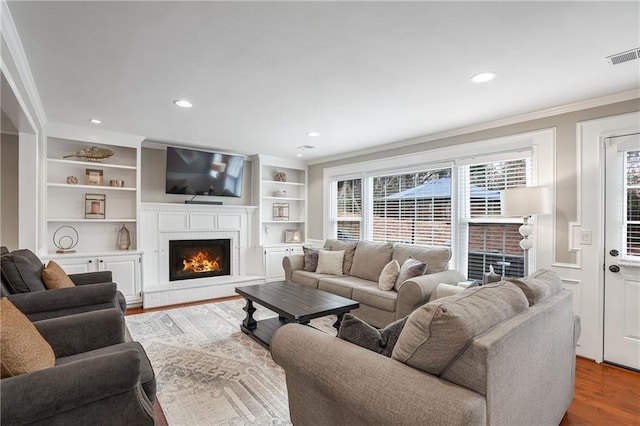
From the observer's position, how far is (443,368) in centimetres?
120

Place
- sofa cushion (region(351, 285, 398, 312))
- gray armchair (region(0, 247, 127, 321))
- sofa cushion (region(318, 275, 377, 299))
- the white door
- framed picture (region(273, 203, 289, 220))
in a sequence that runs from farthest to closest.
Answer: framed picture (region(273, 203, 289, 220)) < sofa cushion (region(318, 275, 377, 299)) < sofa cushion (region(351, 285, 398, 312)) < the white door < gray armchair (region(0, 247, 127, 321))

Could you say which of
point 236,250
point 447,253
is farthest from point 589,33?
point 236,250

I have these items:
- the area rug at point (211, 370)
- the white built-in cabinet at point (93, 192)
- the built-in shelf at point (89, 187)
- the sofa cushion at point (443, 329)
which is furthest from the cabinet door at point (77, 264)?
the sofa cushion at point (443, 329)

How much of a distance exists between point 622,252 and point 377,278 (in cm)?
240

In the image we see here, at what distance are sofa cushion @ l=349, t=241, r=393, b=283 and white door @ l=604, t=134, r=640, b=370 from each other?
220 cm

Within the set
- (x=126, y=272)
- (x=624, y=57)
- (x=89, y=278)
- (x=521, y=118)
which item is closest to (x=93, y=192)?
(x=126, y=272)

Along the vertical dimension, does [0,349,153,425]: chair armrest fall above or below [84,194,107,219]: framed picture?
below

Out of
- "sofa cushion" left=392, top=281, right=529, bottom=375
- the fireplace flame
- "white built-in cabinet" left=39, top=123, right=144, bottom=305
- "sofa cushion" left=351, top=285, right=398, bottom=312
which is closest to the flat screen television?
"white built-in cabinet" left=39, top=123, right=144, bottom=305

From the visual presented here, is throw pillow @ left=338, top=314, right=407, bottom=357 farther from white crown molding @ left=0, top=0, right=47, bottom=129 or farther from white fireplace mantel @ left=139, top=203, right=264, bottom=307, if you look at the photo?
white fireplace mantel @ left=139, top=203, right=264, bottom=307

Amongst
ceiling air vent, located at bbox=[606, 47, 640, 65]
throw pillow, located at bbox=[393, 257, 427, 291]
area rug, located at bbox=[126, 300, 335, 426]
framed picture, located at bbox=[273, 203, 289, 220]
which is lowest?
area rug, located at bbox=[126, 300, 335, 426]

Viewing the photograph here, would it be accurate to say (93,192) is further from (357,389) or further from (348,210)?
(357,389)

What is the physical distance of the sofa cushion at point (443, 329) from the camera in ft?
3.86

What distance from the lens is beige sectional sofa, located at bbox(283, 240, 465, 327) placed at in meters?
3.28

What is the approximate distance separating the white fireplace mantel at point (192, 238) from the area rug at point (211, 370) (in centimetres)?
64
